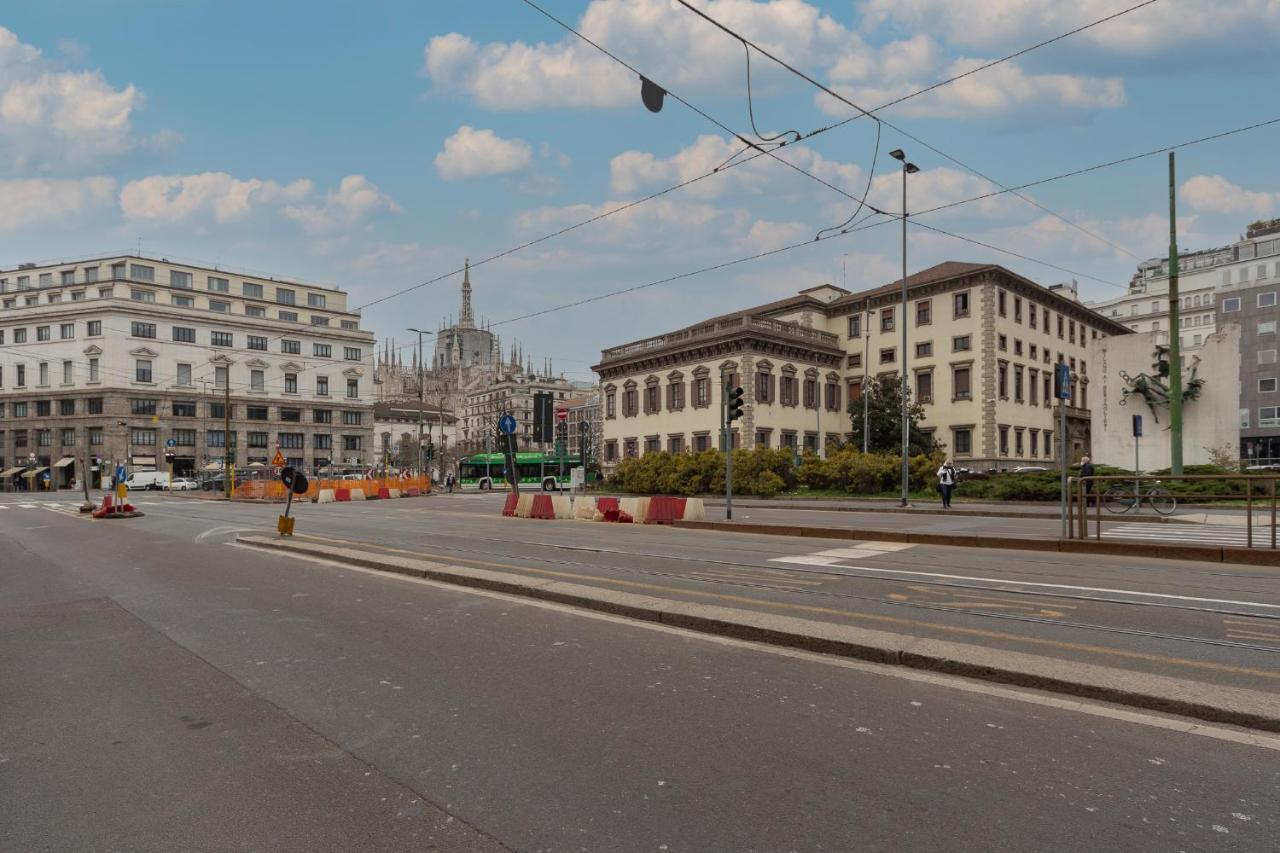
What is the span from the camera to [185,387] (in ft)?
253

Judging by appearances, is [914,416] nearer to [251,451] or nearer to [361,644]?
[361,644]

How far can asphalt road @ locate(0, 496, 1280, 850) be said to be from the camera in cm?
319

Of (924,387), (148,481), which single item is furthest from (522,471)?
(148,481)

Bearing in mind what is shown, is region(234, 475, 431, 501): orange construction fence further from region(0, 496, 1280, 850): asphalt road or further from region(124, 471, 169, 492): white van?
region(0, 496, 1280, 850): asphalt road

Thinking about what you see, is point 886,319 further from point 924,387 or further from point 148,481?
point 148,481

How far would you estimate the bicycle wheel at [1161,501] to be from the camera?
17609mm

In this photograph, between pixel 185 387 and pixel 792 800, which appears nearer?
pixel 792 800

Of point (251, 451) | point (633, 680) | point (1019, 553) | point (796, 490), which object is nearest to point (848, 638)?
point (633, 680)

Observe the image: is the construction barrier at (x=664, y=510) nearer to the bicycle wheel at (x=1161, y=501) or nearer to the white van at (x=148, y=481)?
the bicycle wheel at (x=1161, y=501)

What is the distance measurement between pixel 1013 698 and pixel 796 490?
33.0 meters

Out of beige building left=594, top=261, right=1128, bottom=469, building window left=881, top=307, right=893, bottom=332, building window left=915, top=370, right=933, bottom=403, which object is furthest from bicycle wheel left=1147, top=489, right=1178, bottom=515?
building window left=881, top=307, right=893, bottom=332

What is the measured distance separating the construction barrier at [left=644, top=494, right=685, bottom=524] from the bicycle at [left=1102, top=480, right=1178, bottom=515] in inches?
386

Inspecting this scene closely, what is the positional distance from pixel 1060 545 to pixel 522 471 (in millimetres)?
47441

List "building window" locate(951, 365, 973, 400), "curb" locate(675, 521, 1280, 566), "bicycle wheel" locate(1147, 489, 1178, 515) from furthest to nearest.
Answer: "building window" locate(951, 365, 973, 400) → "bicycle wheel" locate(1147, 489, 1178, 515) → "curb" locate(675, 521, 1280, 566)
